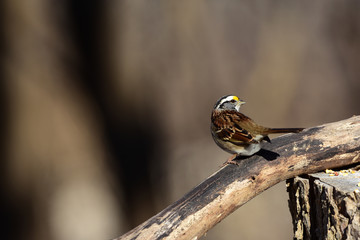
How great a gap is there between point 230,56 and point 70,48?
5.71 ft

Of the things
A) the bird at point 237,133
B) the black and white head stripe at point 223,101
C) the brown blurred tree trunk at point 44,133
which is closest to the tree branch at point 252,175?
the bird at point 237,133

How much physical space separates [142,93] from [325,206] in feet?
10.7

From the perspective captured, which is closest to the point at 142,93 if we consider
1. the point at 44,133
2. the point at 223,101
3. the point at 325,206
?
the point at 44,133

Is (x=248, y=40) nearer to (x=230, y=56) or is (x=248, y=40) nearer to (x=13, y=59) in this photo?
(x=230, y=56)

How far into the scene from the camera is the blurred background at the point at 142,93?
6102 mm

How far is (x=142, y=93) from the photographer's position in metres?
6.39

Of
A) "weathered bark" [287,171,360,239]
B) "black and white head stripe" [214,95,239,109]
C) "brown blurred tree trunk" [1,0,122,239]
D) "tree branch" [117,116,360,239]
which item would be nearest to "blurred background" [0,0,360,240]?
"brown blurred tree trunk" [1,0,122,239]

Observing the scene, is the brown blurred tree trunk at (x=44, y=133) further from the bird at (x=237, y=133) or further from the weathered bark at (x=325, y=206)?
the weathered bark at (x=325, y=206)

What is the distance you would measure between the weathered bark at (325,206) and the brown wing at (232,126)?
1.52 feet

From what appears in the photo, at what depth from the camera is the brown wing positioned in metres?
3.81

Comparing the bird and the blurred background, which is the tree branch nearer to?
the bird

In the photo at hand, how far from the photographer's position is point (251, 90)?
634cm

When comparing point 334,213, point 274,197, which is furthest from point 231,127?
point 274,197

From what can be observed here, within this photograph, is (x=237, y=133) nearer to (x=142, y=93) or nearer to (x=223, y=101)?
Result: (x=223, y=101)
